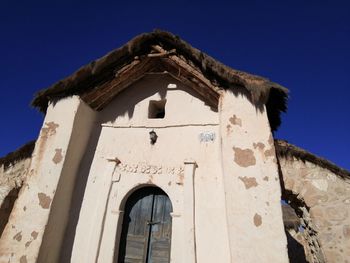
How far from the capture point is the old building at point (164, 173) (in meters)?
4.55

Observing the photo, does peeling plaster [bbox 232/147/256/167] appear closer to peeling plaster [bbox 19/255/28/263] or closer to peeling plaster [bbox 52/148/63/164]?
peeling plaster [bbox 52/148/63/164]

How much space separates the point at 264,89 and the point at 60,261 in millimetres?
5302

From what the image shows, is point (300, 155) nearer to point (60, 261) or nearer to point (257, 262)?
point (257, 262)

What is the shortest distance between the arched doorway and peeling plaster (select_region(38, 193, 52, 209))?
1560 millimetres

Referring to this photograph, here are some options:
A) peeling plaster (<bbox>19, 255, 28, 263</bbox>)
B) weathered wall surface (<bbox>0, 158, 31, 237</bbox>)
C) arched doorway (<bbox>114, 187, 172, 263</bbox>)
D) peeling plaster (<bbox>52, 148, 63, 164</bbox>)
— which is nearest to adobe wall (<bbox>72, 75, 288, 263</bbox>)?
arched doorway (<bbox>114, 187, 172, 263</bbox>)

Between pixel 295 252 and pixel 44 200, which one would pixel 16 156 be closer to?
pixel 44 200

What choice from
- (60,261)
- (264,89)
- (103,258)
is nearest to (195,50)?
(264,89)

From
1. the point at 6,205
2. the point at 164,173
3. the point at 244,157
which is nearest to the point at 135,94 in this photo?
the point at 164,173

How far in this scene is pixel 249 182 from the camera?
173 inches

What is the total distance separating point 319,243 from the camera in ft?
16.4

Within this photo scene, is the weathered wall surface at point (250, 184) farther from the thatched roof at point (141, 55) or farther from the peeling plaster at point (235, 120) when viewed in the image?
the thatched roof at point (141, 55)

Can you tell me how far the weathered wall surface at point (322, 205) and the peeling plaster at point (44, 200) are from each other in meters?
4.89

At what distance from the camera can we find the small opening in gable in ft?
21.6

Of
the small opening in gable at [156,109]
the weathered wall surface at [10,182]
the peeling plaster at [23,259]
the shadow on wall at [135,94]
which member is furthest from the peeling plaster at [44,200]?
the small opening in gable at [156,109]
